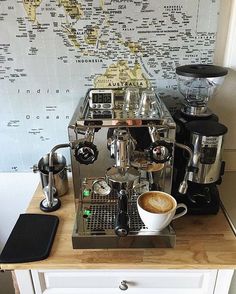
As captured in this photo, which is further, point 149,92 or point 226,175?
point 226,175

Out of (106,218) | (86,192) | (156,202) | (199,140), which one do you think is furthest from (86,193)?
(199,140)

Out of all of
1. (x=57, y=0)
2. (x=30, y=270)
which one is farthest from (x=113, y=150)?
(x=57, y=0)

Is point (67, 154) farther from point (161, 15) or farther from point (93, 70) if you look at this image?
point (161, 15)

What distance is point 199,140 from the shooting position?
780 mm

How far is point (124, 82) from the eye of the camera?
980mm

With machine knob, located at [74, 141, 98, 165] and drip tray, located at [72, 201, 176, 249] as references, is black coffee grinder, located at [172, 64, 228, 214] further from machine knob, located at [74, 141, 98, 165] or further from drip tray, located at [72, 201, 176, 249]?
machine knob, located at [74, 141, 98, 165]

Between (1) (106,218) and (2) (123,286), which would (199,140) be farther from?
(2) (123,286)

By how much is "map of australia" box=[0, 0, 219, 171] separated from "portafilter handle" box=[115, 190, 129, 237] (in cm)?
42

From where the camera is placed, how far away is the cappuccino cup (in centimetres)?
71

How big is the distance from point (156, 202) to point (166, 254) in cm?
13

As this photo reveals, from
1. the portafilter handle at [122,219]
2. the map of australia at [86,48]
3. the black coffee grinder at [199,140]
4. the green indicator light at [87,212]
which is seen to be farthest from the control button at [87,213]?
the map of australia at [86,48]

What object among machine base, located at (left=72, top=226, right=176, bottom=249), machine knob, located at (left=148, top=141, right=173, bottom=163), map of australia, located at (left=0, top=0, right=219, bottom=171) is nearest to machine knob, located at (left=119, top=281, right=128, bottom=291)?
machine base, located at (left=72, top=226, right=176, bottom=249)

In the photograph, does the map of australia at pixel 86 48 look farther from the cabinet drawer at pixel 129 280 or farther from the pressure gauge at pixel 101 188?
the cabinet drawer at pixel 129 280

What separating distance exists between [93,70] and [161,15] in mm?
276
